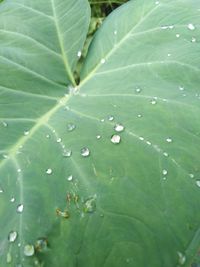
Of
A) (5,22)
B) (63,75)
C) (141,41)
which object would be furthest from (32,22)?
(141,41)

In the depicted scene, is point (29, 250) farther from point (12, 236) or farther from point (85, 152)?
point (85, 152)

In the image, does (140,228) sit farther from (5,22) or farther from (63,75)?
(5,22)

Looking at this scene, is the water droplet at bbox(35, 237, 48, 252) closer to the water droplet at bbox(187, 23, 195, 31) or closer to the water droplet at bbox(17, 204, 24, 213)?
the water droplet at bbox(17, 204, 24, 213)

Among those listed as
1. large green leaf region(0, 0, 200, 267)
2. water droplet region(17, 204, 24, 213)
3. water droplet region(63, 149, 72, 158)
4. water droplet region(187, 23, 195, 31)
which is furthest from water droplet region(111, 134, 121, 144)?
water droplet region(187, 23, 195, 31)

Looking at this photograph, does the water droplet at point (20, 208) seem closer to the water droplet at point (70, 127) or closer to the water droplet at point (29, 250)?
the water droplet at point (29, 250)

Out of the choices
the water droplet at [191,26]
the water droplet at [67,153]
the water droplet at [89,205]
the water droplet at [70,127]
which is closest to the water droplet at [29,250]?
the water droplet at [89,205]

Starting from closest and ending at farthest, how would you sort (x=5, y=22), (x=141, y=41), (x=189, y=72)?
1. (x=189, y=72)
2. (x=141, y=41)
3. (x=5, y=22)
